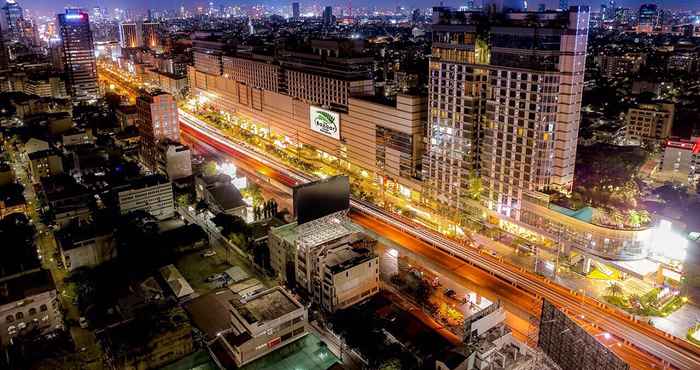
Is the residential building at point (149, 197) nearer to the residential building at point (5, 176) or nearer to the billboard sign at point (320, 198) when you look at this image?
the residential building at point (5, 176)

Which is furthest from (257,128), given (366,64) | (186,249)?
(186,249)

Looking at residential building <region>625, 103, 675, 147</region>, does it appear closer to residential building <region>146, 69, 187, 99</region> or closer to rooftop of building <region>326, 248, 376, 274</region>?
rooftop of building <region>326, 248, 376, 274</region>


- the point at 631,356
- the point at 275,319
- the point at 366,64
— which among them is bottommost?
the point at 631,356

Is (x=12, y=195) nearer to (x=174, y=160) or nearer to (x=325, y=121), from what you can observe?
(x=174, y=160)

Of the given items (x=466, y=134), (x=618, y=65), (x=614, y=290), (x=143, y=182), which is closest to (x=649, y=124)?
(x=466, y=134)

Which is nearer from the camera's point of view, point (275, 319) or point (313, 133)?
point (275, 319)

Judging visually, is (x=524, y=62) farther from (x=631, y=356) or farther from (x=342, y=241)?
(x=631, y=356)
